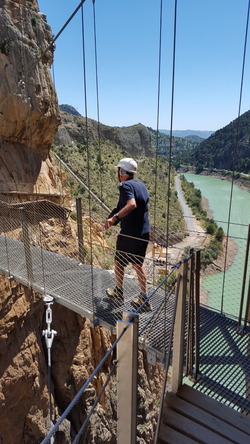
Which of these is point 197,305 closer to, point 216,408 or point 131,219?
point 216,408

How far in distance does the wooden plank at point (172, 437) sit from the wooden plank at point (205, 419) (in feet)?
0.33

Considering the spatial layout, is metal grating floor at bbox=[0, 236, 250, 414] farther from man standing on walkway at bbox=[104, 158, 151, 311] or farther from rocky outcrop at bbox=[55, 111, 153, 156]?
rocky outcrop at bbox=[55, 111, 153, 156]

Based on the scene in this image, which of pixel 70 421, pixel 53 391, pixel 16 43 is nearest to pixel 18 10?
pixel 16 43

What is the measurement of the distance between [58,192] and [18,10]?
395 centimetres

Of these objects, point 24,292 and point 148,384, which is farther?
point 148,384

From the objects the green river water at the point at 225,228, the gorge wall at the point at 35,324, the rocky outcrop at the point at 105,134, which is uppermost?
the rocky outcrop at the point at 105,134

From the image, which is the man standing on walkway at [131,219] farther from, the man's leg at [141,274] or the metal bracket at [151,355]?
the metal bracket at [151,355]

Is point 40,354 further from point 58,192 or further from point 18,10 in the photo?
point 18,10

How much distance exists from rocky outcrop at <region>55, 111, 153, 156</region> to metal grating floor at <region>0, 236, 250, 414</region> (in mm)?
31119

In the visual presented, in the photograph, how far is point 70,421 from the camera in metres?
4.45

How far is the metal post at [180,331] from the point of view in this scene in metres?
1.58

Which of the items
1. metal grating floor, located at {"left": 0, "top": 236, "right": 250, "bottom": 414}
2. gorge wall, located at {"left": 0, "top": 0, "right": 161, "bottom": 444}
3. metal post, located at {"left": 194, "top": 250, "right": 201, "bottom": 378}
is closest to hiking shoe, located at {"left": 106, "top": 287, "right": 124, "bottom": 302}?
metal grating floor, located at {"left": 0, "top": 236, "right": 250, "bottom": 414}

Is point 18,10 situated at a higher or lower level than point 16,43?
higher

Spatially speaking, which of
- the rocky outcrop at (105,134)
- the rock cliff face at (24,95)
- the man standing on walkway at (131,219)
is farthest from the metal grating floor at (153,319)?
the rocky outcrop at (105,134)
